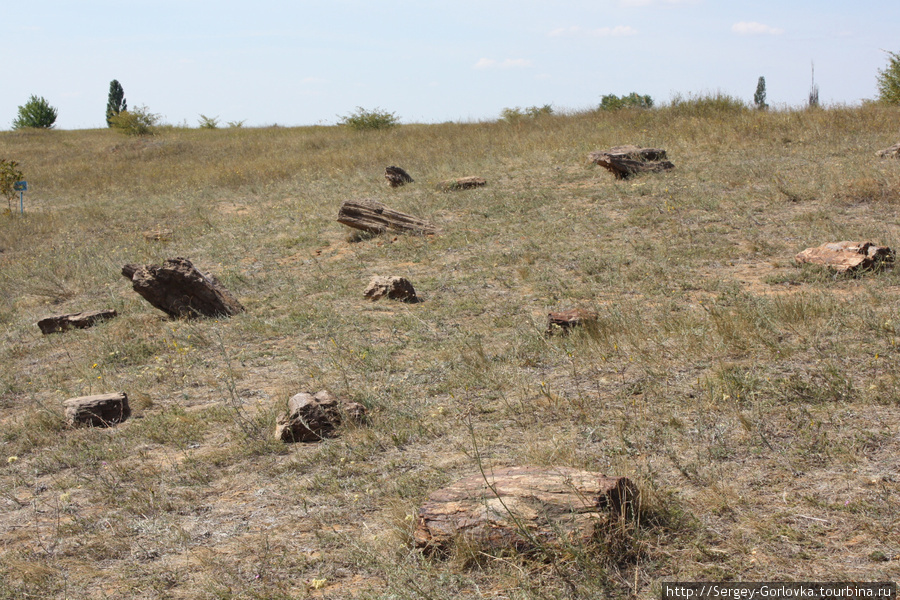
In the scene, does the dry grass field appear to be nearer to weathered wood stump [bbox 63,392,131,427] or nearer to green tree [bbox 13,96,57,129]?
weathered wood stump [bbox 63,392,131,427]

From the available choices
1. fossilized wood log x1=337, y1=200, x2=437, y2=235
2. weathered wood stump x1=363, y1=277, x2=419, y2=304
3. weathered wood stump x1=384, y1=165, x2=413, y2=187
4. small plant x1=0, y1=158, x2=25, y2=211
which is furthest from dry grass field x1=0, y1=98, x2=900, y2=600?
small plant x1=0, y1=158, x2=25, y2=211

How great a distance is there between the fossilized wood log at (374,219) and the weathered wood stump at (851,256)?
5.85 meters

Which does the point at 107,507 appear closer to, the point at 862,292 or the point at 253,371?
the point at 253,371

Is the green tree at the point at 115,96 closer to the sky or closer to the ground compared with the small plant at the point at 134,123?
closer to the sky

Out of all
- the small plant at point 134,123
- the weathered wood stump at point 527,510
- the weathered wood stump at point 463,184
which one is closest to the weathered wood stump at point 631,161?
the weathered wood stump at point 463,184

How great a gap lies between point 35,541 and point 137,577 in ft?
2.93

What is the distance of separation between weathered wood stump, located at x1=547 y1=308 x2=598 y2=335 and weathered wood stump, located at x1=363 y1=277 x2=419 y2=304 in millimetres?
2287

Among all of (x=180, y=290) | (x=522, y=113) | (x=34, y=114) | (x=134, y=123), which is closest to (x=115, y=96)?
(x=34, y=114)

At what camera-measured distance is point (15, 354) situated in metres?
7.64

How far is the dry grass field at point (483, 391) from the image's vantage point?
10.3 feet

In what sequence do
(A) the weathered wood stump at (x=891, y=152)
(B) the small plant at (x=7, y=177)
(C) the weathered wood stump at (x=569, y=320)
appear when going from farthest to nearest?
(B) the small plant at (x=7, y=177), (A) the weathered wood stump at (x=891, y=152), (C) the weathered wood stump at (x=569, y=320)

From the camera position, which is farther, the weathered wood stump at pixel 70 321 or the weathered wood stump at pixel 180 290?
the weathered wood stump at pixel 70 321

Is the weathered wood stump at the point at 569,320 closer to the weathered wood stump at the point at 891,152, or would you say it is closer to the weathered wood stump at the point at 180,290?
the weathered wood stump at the point at 180,290

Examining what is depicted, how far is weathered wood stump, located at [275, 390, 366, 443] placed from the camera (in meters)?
4.74
